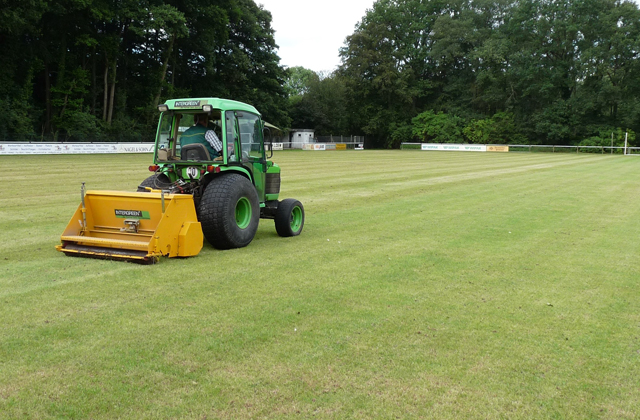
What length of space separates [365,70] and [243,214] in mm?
74545

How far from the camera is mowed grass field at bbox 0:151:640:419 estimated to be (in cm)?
345

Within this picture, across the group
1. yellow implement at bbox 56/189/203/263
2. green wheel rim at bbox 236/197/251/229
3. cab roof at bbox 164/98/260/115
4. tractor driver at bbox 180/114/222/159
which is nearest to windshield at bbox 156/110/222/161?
tractor driver at bbox 180/114/222/159

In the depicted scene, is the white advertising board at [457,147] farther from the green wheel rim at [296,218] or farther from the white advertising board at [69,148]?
the green wheel rim at [296,218]

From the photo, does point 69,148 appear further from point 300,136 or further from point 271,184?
point 300,136

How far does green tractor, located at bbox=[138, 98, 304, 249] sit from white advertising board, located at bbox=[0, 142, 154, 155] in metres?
30.9

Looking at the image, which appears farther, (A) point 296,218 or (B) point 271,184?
(A) point 296,218

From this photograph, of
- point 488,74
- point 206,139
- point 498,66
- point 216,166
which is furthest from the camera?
point 498,66

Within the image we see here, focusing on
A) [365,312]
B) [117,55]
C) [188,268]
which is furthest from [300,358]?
[117,55]

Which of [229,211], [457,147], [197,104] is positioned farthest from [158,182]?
[457,147]

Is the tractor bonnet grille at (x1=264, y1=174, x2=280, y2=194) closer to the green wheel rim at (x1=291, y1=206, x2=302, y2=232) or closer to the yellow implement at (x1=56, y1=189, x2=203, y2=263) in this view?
the green wheel rim at (x1=291, y1=206, x2=302, y2=232)

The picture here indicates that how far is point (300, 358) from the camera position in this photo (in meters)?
4.07

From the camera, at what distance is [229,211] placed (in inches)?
298

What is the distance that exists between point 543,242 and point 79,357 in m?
7.64

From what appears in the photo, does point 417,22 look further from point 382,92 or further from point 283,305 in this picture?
point 283,305
